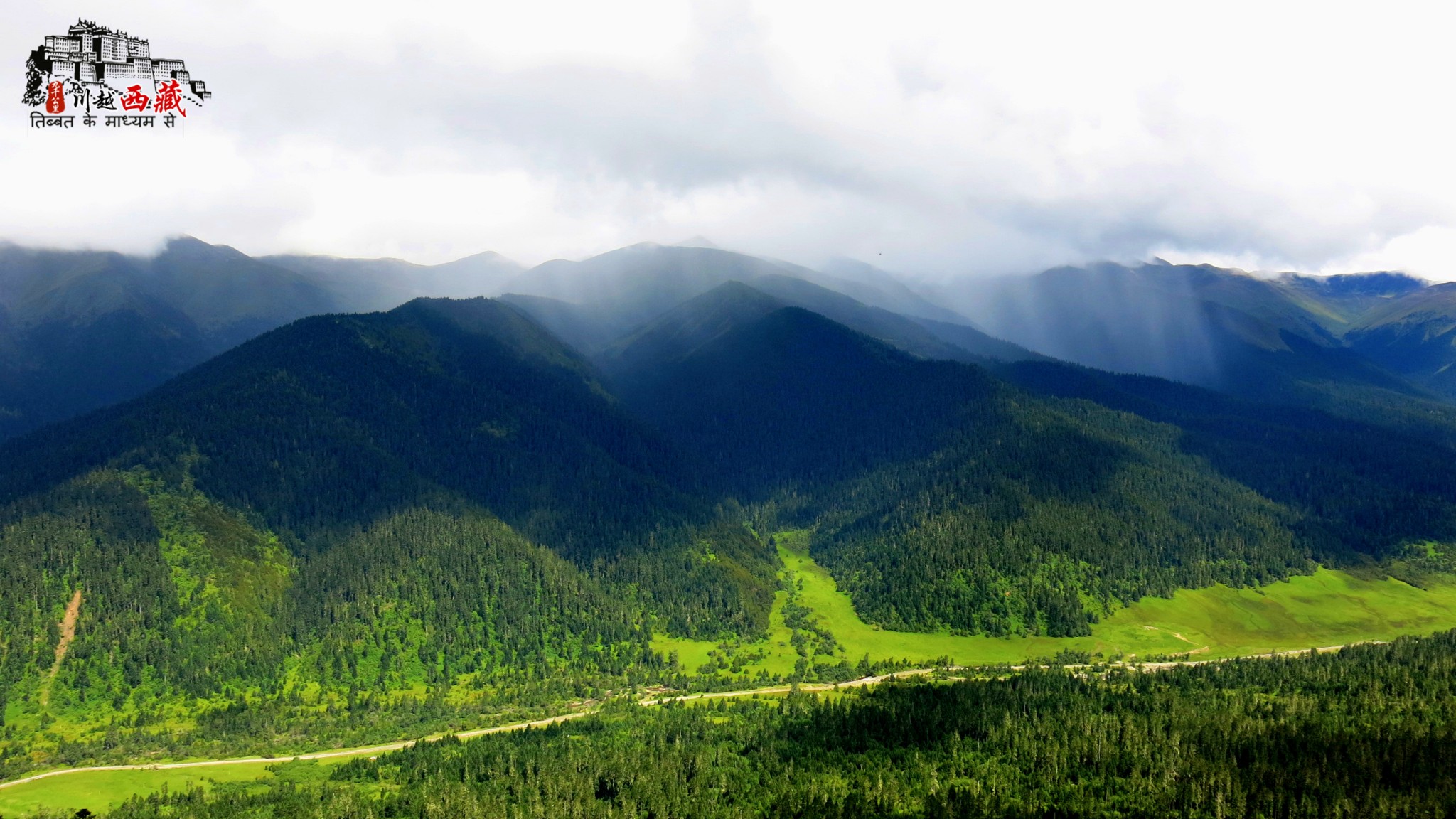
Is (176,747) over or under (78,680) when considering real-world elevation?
under

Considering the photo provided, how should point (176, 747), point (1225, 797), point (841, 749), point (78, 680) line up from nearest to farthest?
point (1225, 797) → point (841, 749) → point (176, 747) → point (78, 680)

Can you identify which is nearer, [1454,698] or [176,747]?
[1454,698]

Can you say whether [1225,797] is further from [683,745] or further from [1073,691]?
[683,745]

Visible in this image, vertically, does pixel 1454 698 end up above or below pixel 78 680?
below

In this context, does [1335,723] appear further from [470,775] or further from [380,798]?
[380,798]

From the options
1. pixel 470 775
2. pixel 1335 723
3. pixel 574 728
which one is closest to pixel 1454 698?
pixel 1335 723

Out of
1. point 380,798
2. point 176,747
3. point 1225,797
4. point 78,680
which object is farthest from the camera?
point 78,680

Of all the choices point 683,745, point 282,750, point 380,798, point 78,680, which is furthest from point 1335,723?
point 78,680

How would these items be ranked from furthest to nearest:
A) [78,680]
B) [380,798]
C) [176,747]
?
[78,680], [176,747], [380,798]

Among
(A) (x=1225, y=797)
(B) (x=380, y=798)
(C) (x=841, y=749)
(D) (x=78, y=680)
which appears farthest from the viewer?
(D) (x=78, y=680)
